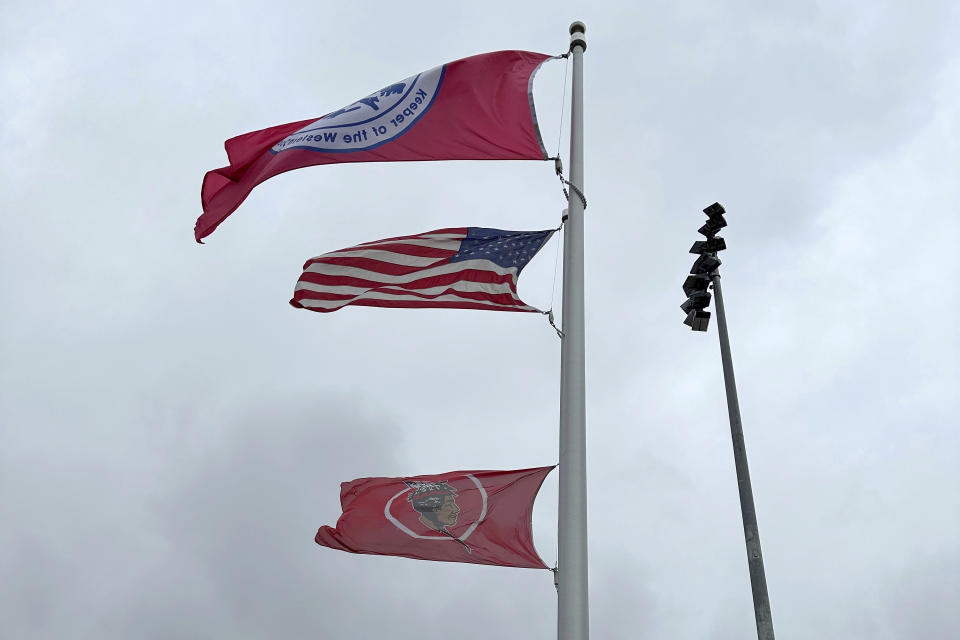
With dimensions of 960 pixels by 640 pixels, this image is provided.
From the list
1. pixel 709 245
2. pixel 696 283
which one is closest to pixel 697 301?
pixel 696 283

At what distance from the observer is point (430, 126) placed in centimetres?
1153

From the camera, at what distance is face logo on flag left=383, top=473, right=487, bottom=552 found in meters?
10.8

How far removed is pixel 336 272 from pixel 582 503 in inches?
196

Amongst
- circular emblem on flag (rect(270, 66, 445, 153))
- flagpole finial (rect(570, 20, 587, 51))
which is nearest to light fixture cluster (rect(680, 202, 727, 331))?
flagpole finial (rect(570, 20, 587, 51))

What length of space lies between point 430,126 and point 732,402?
21.2 feet

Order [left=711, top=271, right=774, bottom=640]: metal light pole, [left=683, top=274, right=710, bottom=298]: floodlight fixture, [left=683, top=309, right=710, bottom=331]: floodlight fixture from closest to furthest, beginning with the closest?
[left=711, top=271, right=774, bottom=640]: metal light pole → [left=683, top=274, right=710, bottom=298]: floodlight fixture → [left=683, top=309, right=710, bottom=331]: floodlight fixture

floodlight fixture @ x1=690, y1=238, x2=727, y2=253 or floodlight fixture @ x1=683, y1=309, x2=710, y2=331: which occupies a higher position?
floodlight fixture @ x1=690, y1=238, x2=727, y2=253

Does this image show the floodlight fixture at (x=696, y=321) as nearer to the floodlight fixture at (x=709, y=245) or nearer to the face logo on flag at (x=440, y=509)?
the floodlight fixture at (x=709, y=245)

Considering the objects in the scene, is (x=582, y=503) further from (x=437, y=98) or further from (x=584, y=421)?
(x=437, y=98)

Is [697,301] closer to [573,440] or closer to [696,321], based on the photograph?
[696,321]

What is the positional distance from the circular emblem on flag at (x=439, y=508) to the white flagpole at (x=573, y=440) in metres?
1.99

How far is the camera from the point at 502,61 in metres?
11.9

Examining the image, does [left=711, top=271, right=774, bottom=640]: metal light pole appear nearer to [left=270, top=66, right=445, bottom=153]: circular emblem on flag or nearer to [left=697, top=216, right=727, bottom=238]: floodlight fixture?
[left=697, top=216, right=727, bottom=238]: floodlight fixture

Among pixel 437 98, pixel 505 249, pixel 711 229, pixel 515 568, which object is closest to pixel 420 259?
pixel 505 249
